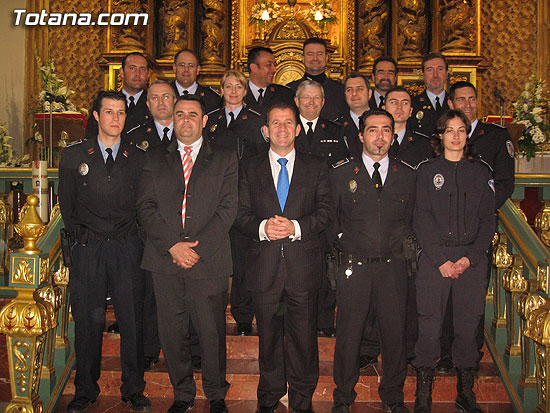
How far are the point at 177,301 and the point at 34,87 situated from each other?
841 centimetres

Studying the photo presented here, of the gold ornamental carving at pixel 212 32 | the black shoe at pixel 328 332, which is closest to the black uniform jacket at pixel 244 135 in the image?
the black shoe at pixel 328 332

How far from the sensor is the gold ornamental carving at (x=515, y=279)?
4500 millimetres

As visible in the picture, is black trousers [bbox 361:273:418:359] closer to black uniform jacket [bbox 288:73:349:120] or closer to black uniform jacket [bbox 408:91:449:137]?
black uniform jacket [bbox 408:91:449:137]

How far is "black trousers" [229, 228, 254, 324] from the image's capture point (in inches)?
199

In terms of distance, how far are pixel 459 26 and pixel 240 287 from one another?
23.3 ft

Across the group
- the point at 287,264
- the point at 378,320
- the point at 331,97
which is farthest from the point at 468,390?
the point at 331,97

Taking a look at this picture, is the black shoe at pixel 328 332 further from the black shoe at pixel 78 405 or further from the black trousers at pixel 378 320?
the black shoe at pixel 78 405

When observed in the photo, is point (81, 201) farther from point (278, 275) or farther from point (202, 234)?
point (278, 275)

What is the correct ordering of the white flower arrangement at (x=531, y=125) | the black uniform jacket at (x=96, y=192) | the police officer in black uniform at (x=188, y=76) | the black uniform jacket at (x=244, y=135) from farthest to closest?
the white flower arrangement at (x=531, y=125)
the police officer in black uniform at (x=188, y=76)
the black uniform jacket at (x=244, y=135)
the black uniform jacket at (x=96, y=192)

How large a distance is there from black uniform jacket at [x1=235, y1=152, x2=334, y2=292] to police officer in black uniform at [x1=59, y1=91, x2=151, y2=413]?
32.7 inches

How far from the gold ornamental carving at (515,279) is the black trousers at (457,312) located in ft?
1.40

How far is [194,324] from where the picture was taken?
4152mm

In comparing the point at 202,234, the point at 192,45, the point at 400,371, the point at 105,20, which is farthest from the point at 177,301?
the point at 105,20

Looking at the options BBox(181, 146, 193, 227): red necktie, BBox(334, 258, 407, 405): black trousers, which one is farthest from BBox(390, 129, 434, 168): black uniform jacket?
BBox(181, 146, 193, 227): red necktie
